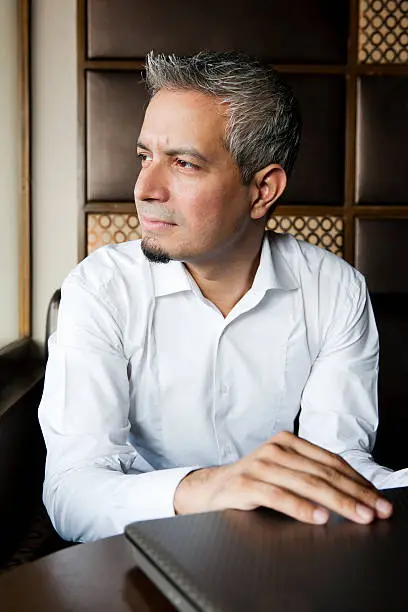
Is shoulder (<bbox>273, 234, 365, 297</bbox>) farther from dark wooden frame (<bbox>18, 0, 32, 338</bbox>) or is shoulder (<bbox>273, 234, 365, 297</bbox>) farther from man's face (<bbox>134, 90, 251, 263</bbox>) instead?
dark wooden frame (<bbox>18, 0, 32, 338</bbox>)

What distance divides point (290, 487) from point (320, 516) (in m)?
0.10

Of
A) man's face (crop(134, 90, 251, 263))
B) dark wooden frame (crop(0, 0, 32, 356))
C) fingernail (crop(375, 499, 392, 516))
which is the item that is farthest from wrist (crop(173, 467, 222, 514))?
dark wooden frame (crop(0, 0, 32, 356))

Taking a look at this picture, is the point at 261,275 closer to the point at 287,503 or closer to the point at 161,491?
the point at 161,491

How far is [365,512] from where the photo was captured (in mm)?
685

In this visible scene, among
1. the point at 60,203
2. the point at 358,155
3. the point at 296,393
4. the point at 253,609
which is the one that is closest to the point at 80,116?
the point at 60,203

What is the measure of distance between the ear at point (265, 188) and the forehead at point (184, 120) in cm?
15

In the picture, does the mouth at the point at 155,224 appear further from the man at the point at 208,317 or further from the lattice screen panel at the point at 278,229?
the lattice screen panel at the point at 278,229

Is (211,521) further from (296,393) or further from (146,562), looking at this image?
(296,393)

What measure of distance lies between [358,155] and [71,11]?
1032mm

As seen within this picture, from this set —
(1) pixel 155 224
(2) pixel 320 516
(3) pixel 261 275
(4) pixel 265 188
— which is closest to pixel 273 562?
(2) pixel 320 516

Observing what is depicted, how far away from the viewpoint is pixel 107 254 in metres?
1.46

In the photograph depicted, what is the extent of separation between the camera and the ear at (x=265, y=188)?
4.89ft

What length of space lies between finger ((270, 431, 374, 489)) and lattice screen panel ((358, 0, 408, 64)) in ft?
5.84

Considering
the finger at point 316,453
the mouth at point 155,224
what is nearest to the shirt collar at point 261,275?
the mouth at point 155,224
